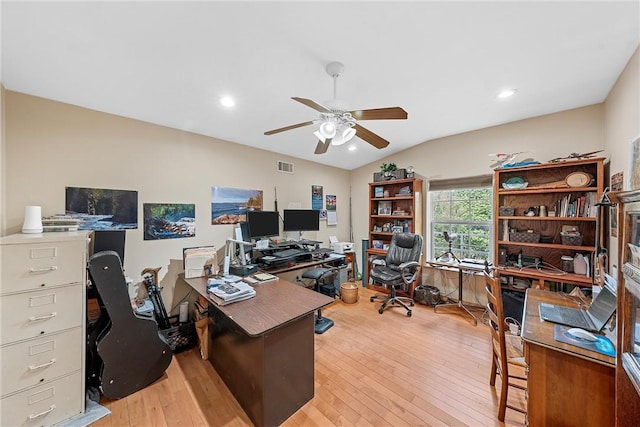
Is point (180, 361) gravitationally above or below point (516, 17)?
below

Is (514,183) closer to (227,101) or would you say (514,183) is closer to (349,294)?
(349,294)

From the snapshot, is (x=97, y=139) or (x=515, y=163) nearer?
(x=97, y=139)

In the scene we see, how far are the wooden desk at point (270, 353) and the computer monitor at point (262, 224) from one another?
1.26 m

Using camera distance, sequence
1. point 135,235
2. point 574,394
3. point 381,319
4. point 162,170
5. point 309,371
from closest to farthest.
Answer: point 574,394 → point 309,371 → point 135,235 → point 162,170 → point 381,319

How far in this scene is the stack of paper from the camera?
1902 millimetres

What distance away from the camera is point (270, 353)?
1596 mm

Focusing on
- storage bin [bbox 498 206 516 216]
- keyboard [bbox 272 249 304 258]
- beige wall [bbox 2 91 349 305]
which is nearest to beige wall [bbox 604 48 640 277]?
storage bin [bbox 498 206 516 216]

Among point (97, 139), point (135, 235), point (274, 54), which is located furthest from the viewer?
point (135, 235)

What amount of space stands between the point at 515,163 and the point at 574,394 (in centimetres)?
265

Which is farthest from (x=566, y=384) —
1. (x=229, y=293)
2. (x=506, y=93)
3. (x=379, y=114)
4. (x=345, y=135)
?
(x=506, y=93)

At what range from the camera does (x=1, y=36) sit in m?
1.44

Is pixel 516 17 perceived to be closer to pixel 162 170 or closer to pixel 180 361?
pixel 162 170

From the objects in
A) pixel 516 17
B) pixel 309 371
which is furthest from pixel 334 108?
pixel 309 371

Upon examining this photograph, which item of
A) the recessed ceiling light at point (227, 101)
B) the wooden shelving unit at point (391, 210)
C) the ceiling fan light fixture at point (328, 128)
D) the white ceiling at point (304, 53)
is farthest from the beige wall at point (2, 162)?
the wooden shelving unit at point (391, 210)
